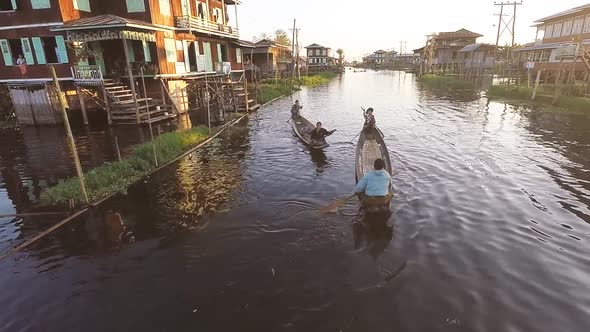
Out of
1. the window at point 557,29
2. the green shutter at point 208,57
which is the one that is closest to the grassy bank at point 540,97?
the window at point 557,29

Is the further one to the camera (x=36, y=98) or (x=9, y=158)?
(x=36, y=98)

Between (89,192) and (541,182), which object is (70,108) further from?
(541,182)

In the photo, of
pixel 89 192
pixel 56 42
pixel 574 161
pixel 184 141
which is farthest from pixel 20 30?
pixel 574 161

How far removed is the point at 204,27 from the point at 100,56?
8.63 metres

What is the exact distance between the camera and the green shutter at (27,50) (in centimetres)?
2341

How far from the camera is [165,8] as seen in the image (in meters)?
25.4

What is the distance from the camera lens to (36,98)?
24.1 metres

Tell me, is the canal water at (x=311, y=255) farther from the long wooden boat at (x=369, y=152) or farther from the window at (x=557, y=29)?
the window at (x=557, y=29)

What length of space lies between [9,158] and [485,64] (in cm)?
6636

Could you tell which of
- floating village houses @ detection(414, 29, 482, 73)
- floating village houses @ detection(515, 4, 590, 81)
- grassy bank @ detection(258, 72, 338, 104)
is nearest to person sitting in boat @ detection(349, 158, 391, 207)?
grassy bank @ detection(258, 72, 338, 104)

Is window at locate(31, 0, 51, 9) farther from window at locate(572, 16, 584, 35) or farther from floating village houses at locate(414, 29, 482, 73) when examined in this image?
floating village houses at locate(414, 29, 482, 73)

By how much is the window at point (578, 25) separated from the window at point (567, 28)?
31.2 inches

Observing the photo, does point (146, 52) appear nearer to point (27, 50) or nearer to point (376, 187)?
point (27, 50)

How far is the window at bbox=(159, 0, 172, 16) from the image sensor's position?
2491 cm
